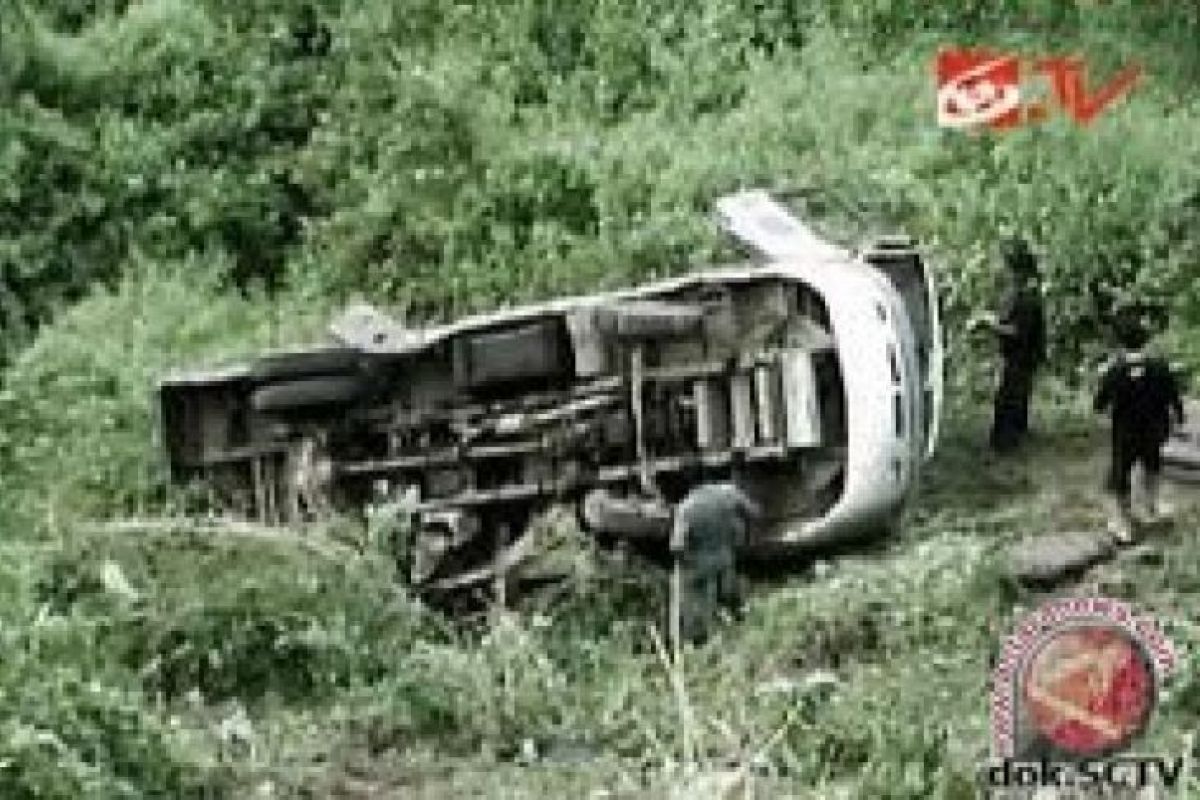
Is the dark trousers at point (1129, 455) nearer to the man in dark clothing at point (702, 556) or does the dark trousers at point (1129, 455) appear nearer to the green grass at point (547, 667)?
the green grass at point (547, 667)

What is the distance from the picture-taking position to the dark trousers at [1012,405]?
15.1 meters

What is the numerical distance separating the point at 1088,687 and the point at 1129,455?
5.23 metres

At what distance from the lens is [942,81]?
19453 millimetres

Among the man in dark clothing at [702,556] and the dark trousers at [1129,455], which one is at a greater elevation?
the dark trousers at [1129,455]

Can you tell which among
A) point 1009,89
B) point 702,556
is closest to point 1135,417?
point 702,556

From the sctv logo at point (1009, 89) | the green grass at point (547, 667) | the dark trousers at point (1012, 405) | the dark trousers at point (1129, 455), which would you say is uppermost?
the sctv logo at point (1009, 89)

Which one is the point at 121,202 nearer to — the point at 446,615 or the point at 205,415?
the point at 205,415

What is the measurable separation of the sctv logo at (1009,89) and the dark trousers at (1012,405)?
369 cm

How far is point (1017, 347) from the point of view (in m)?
15.0

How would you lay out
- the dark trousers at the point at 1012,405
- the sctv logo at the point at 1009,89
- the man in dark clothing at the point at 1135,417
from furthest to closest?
1. the sctv logo at the point at 1009,89
2. the dark trousers at the point at 1012,405
3. the man in dark clothing at the point at 1135,417

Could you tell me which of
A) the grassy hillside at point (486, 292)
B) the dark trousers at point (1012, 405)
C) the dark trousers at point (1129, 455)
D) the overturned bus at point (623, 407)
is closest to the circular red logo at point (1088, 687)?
the grassy hillside at point (486, 292)

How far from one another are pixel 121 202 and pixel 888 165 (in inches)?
210

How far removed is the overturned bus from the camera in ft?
45.6

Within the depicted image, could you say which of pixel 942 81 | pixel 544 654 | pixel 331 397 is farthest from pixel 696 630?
pixel 942 81
